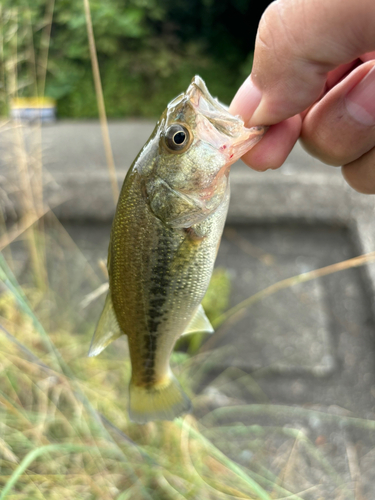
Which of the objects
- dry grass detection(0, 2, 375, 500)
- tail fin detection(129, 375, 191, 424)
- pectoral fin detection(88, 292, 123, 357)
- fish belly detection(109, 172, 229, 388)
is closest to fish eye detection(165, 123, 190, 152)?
fish belly detection(109, 172, 229, 388)

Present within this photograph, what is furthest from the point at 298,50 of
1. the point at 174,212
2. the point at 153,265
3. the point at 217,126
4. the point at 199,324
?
the point at 199,324

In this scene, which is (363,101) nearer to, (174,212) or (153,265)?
(174,212)

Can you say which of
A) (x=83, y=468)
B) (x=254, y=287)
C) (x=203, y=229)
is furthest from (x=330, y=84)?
(x=83, y=468)

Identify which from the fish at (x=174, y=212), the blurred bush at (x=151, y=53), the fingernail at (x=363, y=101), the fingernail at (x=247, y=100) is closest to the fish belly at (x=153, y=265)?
the fish at (x=174, y=212)

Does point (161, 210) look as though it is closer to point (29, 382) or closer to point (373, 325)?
point (29, 382)

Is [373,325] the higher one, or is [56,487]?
A: [56,487]

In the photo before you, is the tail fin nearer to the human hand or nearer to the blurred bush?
the human hand

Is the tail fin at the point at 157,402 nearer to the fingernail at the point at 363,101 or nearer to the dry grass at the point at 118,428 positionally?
the dry grass at the point at 118,428
